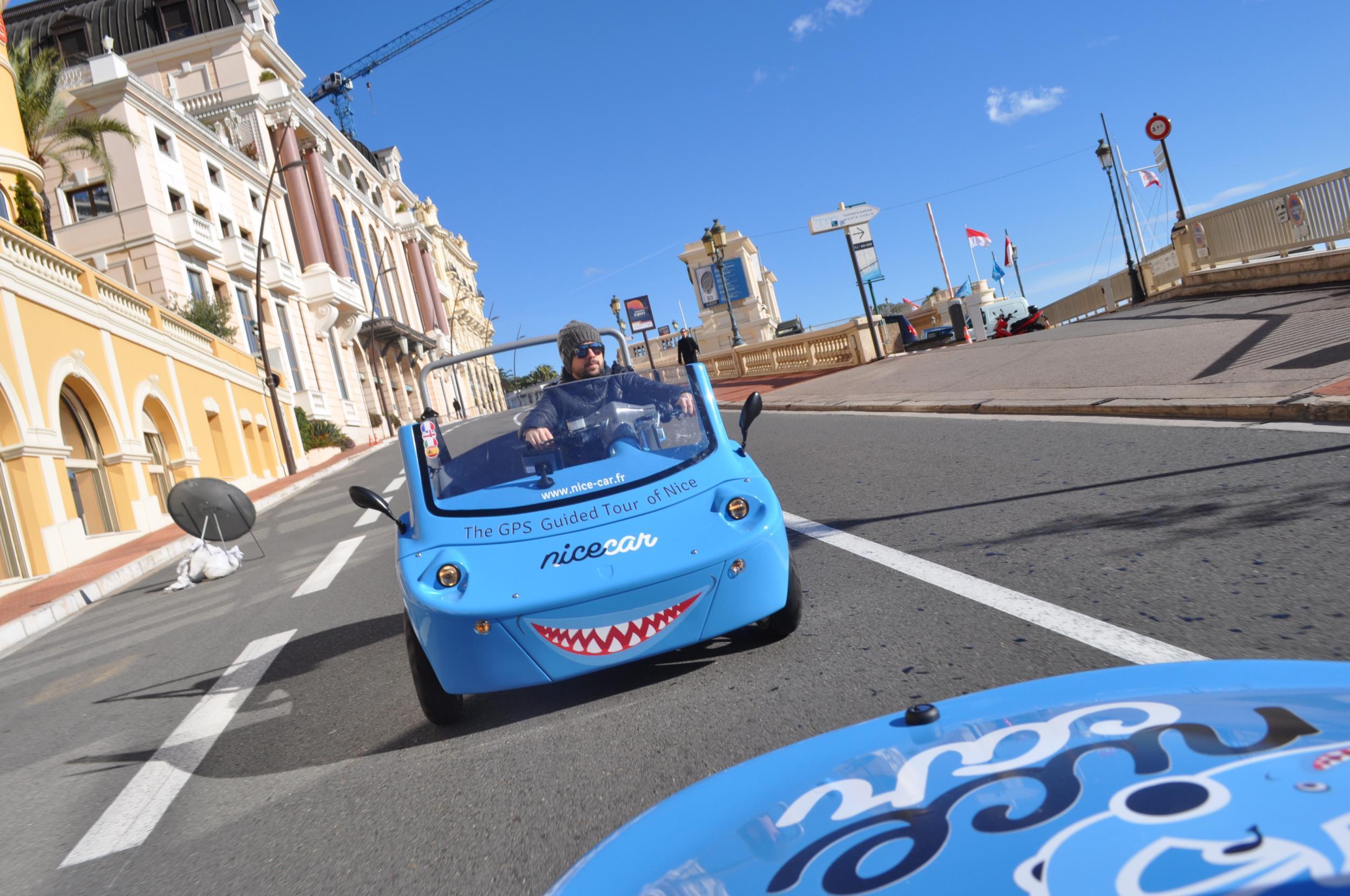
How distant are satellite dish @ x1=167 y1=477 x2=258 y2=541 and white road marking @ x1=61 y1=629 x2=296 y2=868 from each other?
18.6 feet

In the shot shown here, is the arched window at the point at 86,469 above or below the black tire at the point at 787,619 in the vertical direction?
above

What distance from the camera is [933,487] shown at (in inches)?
297

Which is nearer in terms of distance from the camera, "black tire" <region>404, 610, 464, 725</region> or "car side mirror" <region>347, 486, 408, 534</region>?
"black tire" <region>404, 610, 464, 725</region>

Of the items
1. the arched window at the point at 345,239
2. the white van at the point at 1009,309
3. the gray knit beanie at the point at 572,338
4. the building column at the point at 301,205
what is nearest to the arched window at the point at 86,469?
the gray knit beanie at the point at 572,338

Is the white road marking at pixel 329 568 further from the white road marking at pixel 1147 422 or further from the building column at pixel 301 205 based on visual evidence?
the building column at pixel 301 205

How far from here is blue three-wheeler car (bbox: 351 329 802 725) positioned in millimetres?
3723

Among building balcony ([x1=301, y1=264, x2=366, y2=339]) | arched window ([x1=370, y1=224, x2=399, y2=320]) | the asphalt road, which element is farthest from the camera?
arched window ([x1=370, y1=224, x2=399, y2=320])

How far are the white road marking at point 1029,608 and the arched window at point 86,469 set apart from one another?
17.9m

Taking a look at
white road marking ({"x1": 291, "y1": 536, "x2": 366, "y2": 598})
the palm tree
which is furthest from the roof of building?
white road marking ({"x1": 291, "y1": 536, "x2": 366, "y2": 598})

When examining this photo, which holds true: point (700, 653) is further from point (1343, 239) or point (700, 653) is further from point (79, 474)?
point (79, 474)

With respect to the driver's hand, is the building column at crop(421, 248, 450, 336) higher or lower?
higher

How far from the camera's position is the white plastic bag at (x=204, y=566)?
11.1 metres

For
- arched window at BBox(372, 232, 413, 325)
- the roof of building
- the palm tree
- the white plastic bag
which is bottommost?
the white plastic bag

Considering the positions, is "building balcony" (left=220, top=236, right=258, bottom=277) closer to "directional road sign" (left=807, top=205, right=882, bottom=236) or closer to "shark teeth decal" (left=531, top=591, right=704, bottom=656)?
"directional road sign" (left=807, top=205, right=882, bottom=236)
